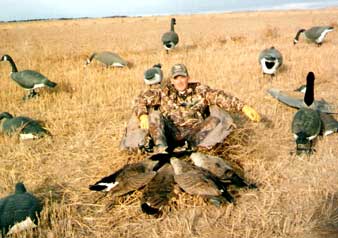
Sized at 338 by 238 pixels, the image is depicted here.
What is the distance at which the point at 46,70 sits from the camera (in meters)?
11.6

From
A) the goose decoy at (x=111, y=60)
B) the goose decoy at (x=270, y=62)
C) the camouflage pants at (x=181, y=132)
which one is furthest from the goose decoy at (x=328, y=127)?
the goose decoy at (x=111, y=60)

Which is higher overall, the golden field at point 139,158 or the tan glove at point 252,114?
the tan glove at point 252,114

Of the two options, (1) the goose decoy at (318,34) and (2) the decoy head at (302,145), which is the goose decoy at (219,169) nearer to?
(2) the decoy head at (302,145)

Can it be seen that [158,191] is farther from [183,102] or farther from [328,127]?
[328,127]

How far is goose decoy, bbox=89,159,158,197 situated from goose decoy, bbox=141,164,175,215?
10 centimetres

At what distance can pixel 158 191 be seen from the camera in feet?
13.5

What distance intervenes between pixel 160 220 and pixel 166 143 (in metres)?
1.21

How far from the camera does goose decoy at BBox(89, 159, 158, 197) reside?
4.31 meters

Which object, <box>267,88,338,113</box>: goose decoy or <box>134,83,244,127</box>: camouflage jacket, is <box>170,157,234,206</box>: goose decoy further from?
<box>267,88,338,113</box>: goose decoy

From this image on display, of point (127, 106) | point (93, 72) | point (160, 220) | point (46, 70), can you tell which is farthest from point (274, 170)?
point (46, 70)

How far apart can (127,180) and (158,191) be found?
42 cm

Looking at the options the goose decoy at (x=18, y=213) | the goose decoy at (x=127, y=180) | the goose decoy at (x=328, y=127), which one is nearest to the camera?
the goose decoy at (x=18, y=213)

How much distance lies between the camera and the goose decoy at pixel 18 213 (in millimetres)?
3650

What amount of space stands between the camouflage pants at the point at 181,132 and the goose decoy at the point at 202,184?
29.0 inches
